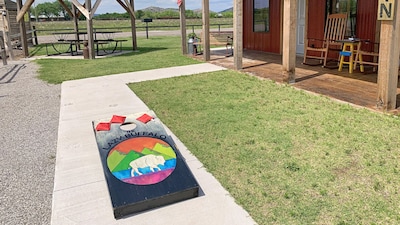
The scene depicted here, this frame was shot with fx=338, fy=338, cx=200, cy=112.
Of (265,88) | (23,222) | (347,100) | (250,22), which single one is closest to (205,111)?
(265,88)

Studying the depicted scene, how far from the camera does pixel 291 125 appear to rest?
13.6ft

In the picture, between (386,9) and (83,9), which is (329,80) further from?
(83,9)

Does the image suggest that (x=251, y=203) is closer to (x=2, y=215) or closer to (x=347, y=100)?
(x=2, y=215)

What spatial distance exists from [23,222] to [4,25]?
48.4 feet

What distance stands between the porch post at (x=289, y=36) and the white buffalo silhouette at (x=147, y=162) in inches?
163

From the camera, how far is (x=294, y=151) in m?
3.39

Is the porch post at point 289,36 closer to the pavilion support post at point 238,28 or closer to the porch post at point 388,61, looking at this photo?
the pavilion support post at point 238,28

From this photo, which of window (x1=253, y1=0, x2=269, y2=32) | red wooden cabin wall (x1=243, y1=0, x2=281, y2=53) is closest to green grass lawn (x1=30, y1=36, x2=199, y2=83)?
red wooden cabin wall (x1=243, y1=0, x2=281, y2=53)

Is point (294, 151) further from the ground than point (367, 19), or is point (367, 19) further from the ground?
point (367, 19)

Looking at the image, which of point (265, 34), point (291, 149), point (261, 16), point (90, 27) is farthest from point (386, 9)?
point (90, 27)

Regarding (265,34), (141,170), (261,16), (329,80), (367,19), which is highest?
(261,16)

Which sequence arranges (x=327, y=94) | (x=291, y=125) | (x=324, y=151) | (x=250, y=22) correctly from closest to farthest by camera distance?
(x=324, y=151) → (x=291, y=125) → (x=327, y=94) → (x=250, y=22)

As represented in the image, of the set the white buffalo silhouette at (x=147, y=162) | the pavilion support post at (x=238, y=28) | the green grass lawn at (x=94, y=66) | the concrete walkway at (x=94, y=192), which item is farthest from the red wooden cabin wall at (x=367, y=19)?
the white buffalo silhouette at (x=147, y=162)

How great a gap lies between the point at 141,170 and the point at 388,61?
11.3 ft
